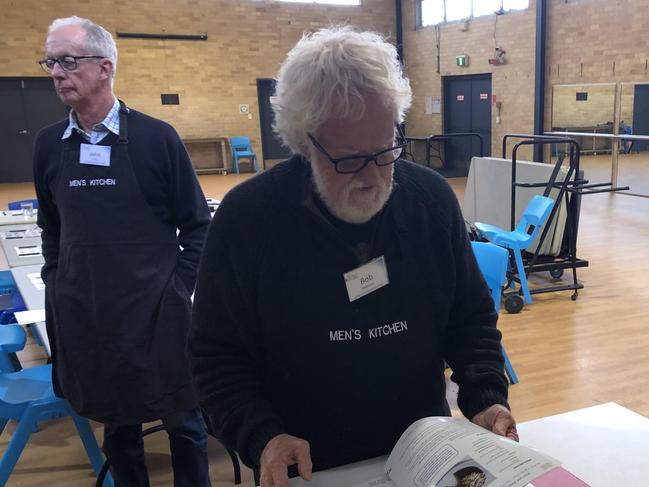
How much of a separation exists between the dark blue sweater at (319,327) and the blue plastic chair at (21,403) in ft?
3.95

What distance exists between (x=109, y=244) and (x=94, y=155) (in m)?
0.26

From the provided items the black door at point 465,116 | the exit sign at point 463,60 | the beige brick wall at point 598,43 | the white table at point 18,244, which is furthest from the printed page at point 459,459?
the exit sign at point 463,60

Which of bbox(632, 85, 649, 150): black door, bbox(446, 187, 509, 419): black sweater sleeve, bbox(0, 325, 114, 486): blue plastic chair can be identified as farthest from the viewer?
bbox(632, 85, 649, 150): black door

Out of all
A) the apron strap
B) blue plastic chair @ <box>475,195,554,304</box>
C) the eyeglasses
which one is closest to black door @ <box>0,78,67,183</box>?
blue plastic chair @ <box>475,195,554,304</box>

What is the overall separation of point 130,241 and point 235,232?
0.69 meters

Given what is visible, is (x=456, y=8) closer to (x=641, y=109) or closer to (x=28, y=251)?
(x=641, y=109)

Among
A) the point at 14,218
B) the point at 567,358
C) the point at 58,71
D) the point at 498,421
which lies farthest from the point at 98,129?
the point at 567,358

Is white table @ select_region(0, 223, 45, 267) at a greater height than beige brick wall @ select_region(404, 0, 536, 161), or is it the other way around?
beige brick wall @ select_region(404, 0, 536, 161)

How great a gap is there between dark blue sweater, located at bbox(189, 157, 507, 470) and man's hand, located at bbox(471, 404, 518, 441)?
2 centimetres

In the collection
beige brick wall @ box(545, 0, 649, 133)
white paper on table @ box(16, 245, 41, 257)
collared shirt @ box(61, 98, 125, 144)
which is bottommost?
white paper on table @ box(16, 245, 41, 257)

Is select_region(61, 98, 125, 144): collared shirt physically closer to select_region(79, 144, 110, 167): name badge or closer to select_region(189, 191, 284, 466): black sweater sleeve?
select_region(79, 144, 110, 167): name badge

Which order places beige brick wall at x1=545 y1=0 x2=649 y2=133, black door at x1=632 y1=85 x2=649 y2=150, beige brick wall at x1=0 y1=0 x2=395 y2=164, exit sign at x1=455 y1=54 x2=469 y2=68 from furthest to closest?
1. exit sign at x1=455 y1=54 x2=469 y2=68
2. beige brick wall at x1=0 y1=0 x2=395 y2=164
3. black door at x1=632 y1=85 x2=649 y2=150
4. beige brick wall at x1=545 y1=0 x2=649 y2=133

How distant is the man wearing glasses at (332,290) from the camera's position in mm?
1018

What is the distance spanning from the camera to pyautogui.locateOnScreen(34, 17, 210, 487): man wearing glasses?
1.62 metres
